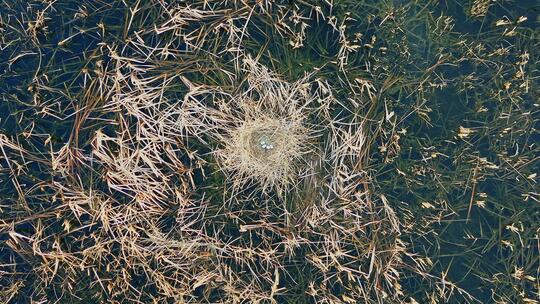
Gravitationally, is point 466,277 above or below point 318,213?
below

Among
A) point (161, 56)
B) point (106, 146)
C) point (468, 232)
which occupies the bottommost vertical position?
point (468, 232)

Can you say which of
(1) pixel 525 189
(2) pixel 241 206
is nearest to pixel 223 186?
(2) pixel 241 206

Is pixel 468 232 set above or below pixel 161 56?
below

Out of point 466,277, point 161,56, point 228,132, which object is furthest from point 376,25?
point 466,277

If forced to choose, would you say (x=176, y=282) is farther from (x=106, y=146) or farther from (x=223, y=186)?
(x=106, y=146)

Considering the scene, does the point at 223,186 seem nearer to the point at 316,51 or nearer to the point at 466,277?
the point at 316,51

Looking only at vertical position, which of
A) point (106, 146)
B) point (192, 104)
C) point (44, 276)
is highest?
point (192, 104)
